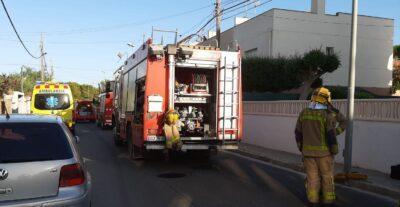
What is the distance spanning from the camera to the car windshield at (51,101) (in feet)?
61.8

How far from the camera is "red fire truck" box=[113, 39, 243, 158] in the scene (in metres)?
11.4

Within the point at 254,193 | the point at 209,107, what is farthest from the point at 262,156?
the point at 254,193

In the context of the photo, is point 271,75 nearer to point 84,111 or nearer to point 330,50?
point 330,50

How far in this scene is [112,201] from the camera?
26.2 feet

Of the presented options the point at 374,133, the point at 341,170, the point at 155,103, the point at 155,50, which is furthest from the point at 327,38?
the point at 155,103

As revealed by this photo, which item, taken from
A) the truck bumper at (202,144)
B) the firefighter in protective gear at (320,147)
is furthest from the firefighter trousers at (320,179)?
the truck bumper at (202,144)

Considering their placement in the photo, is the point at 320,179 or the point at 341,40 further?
the point at 341,40

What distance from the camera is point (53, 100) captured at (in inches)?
745

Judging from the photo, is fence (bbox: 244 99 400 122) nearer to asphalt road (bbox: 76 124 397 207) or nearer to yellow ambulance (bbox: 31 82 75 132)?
asphalt road (bbox: 76 124 397 207)

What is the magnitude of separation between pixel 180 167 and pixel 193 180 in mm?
1930

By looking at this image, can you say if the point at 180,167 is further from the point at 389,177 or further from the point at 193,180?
the point at 389,177

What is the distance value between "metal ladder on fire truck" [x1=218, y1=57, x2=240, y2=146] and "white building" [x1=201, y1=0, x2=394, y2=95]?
1803 cm

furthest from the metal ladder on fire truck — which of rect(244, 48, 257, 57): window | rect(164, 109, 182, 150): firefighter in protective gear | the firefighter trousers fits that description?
rect(244, 48, 257, 57): window

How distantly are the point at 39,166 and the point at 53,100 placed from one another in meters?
14.5
